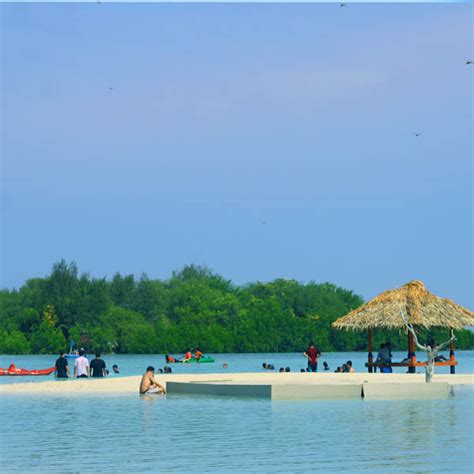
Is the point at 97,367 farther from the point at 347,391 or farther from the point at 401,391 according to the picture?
the point at 401,391

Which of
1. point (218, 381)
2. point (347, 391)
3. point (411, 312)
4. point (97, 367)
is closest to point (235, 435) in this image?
point (347, 391)

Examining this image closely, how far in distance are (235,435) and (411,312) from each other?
669 inches

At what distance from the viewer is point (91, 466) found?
1393 cm

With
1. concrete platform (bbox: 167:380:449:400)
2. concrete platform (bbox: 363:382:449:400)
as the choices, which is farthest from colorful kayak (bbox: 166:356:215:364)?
concrete platform (bbox: 363:382:449:400)

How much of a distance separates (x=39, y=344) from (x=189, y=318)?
14.4m

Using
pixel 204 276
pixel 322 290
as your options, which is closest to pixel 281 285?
pixel 322 290

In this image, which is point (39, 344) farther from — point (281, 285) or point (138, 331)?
point (281, 285)

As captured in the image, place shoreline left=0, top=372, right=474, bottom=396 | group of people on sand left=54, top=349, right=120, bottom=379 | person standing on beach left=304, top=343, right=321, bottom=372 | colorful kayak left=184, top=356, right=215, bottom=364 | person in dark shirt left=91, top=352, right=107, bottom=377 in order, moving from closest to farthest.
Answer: shoreline left=0, top=372, right=474, bottom=396 < group of people on sand left=54, top=349, right=120, bottom=379 < person in dark shirt left=91, top=352, right=107, bottom=377 < person standing on beach left=304, top=343, right=321, bottom=372 < colorful kayak left=184, top=356, right=215, bottom=364

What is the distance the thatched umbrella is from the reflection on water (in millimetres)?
8601

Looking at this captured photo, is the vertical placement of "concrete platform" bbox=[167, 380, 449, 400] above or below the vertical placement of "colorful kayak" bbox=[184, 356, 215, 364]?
below

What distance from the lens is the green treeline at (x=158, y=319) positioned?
80938mm

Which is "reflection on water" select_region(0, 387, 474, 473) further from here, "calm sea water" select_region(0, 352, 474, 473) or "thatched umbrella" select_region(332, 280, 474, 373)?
"thatched umbrella" select_region(332, 280, 474, 373)

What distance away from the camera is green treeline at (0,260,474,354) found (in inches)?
3187

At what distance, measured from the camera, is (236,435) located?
683 inches
